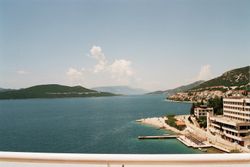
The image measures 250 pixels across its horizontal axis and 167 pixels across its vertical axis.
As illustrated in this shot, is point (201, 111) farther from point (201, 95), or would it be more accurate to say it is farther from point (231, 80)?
point (231, 80)

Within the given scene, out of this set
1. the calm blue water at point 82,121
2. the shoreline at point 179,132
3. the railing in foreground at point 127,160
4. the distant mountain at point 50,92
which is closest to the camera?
the railing in foreground at point 127,160

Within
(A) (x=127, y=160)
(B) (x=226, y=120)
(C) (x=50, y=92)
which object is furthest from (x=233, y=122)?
(C) (x=50, y=92)

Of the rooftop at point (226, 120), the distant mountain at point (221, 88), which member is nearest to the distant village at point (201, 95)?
the distant mountain at point (221, 88)

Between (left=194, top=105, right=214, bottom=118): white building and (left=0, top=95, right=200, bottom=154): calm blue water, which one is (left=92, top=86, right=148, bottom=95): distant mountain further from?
(left=194, top=105, right=214, bottom=118): white building

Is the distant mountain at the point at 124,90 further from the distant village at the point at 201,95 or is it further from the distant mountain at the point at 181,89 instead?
the distant village at the point at 201,95

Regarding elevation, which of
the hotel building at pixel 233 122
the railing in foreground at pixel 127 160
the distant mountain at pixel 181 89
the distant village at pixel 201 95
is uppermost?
the distant mountain at pixel 181 89

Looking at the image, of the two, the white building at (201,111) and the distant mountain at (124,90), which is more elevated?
the distant mountain at (124,90)

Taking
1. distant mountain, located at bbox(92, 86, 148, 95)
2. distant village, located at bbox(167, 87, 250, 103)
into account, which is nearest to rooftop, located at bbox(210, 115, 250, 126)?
distant village, located at bbox(167, 87, 250, 103)
